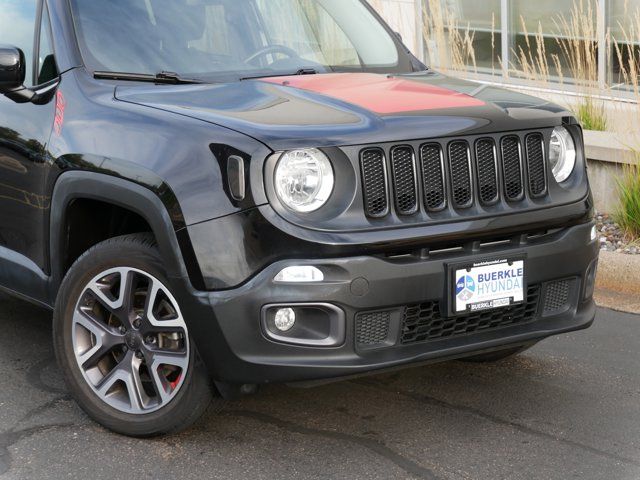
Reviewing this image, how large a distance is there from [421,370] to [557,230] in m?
1.08

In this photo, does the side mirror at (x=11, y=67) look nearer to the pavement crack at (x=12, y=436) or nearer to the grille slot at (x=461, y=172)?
the pavement crack at (x=12, y=436)

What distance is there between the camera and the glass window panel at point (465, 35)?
8.38m

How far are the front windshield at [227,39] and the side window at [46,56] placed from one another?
0.14 metres

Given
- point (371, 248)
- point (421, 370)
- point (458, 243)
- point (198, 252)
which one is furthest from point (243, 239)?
point (421, 370)

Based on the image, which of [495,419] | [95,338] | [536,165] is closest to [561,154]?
[536,165]

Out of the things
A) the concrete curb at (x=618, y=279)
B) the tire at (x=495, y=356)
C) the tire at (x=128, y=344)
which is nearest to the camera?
the tire at (x=128, y=344)

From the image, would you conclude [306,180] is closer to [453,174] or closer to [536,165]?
[453,174]

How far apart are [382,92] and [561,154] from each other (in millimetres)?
714

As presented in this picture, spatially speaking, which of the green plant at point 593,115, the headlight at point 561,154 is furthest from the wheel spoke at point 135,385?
the green plant at point 593,115

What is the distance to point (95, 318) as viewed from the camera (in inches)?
170

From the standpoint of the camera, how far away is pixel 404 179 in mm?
3881

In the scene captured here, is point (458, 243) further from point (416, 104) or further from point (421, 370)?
point (421, 370)

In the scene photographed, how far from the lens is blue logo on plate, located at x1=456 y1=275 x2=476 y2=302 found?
12.8ft

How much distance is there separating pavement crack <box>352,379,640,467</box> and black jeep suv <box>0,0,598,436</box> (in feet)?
1.28
